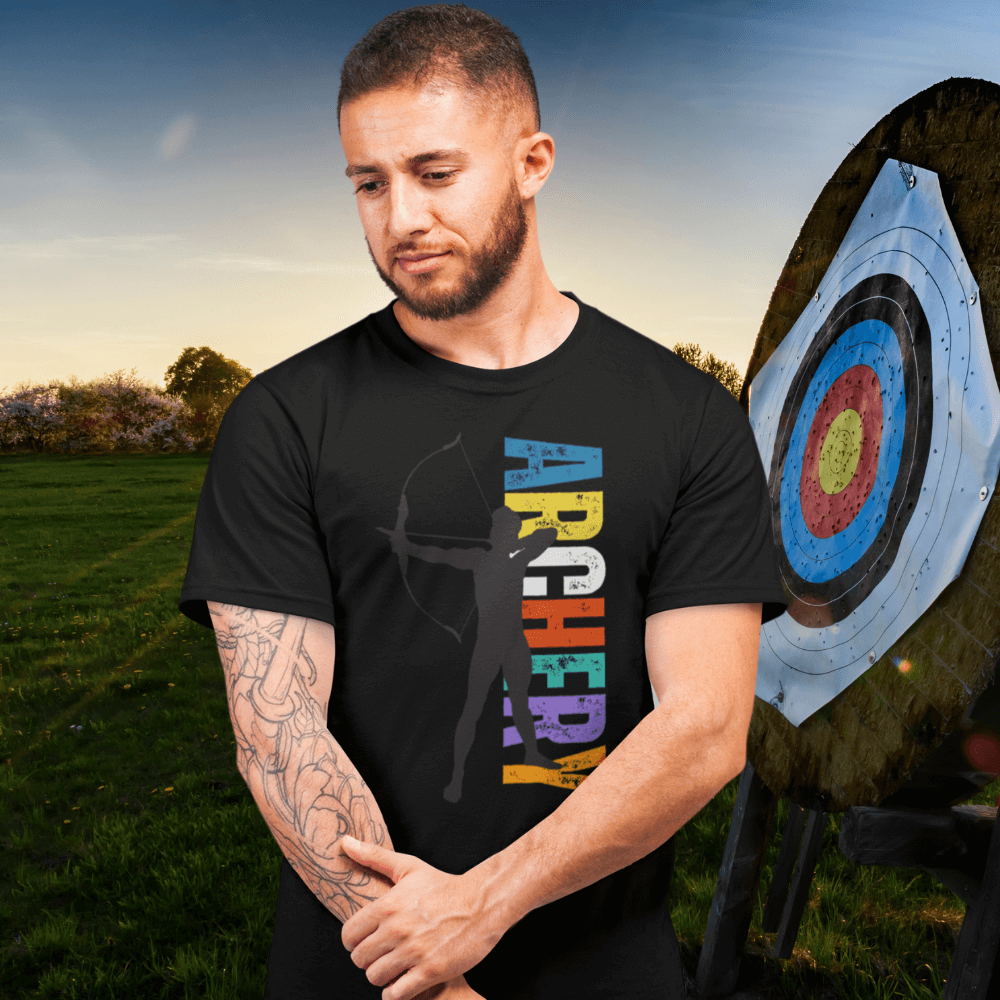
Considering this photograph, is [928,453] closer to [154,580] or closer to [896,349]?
[896,349]

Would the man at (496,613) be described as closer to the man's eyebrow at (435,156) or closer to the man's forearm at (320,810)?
the man's forearm at (320,810)

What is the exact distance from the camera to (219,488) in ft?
5.24

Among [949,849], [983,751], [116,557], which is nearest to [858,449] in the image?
[983,751]

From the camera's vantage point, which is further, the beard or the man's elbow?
the beard

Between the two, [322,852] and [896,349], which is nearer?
[322,852]

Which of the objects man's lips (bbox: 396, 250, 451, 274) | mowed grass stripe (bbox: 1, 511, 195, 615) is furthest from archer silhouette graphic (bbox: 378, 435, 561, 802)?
mowed grass stripe (bbox: 1, 511, 195, 615)

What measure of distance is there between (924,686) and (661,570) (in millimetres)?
715

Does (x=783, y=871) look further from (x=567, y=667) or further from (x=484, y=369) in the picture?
(x=484, y=369)

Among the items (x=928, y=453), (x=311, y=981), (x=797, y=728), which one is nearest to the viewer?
(x=311, y=981)

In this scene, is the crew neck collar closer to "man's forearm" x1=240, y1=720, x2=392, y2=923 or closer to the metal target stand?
"man's forearm" x1=240, y1=720, x2=392, y2=923

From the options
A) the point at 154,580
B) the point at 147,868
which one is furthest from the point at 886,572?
the point at 154,580

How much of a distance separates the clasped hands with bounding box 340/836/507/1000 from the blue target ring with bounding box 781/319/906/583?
143 cm

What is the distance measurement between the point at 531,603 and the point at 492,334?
570 mm

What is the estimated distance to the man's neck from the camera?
175cm
